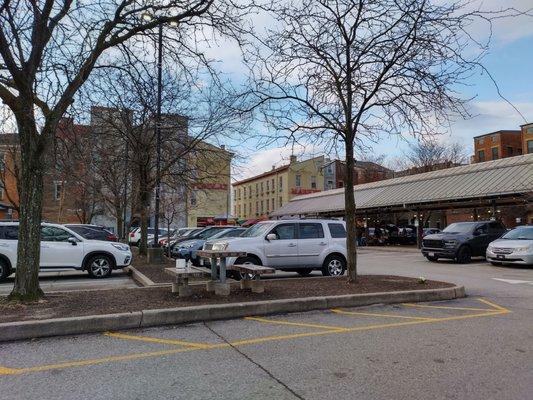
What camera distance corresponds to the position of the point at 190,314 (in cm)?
793

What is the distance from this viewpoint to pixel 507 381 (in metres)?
5.06

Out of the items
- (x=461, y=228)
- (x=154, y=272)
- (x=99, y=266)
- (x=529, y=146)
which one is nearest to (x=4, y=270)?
(x=99, y=266)

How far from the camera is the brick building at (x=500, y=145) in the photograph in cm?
8431

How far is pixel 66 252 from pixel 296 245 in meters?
6.77

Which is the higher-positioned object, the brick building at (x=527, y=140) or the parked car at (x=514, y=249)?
the brick building at (x=527, y=140)

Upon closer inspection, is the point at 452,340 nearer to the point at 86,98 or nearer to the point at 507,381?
the point at 507,381

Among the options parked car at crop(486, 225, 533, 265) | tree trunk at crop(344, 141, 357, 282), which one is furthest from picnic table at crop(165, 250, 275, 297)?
parked car at crop(486, 225, 533, 265)

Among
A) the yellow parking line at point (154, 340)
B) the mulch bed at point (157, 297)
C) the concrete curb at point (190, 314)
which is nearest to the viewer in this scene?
the yellow parking line at point (154, 340)

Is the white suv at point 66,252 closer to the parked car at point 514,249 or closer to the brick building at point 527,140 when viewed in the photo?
the parked car at point 514,249

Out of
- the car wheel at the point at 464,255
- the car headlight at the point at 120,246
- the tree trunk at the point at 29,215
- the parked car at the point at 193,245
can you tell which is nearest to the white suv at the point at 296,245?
the car headlight at the point at 120,246

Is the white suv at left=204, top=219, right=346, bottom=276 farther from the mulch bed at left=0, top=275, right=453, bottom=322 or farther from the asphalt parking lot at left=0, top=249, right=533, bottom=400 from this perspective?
the asphalt parking lot at left=0, top=249, right=533, bottom=400

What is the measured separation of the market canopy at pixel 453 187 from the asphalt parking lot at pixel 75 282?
20.4m

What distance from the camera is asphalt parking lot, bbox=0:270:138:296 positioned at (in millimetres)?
12789

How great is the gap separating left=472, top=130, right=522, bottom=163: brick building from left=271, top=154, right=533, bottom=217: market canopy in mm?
50559
